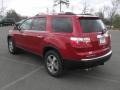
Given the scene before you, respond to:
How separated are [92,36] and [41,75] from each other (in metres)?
1.94

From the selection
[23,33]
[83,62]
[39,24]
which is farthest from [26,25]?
[83,62]

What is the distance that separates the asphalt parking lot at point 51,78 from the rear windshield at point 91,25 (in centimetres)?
135

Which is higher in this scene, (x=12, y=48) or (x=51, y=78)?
(x=12, y=48)

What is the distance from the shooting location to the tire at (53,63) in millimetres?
5980

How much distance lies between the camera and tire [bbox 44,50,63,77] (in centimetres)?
598

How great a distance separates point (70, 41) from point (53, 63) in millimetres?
1027

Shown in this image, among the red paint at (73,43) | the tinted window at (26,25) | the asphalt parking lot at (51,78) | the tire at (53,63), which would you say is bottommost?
the asphalt parking lot at (51,78)

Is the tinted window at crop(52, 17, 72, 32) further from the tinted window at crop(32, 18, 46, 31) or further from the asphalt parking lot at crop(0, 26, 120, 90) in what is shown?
the asphalt parking lot at crop(0, 26, 120, 90)

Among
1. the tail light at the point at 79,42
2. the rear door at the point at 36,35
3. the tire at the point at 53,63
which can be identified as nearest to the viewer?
the tail light at the point at 79,42

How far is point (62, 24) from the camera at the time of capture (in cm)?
596

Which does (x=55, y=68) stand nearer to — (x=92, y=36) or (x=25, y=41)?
(x=92, y=36)

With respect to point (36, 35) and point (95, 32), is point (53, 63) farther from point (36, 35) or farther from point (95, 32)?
point (95, 32)

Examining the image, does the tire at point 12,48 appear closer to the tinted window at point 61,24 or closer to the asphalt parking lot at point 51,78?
the asphalt parking lot at point 51,78

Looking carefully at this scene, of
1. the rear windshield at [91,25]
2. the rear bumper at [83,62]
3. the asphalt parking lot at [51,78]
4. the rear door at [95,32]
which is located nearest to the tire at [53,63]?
the asphalt parking lot at [51,78]
